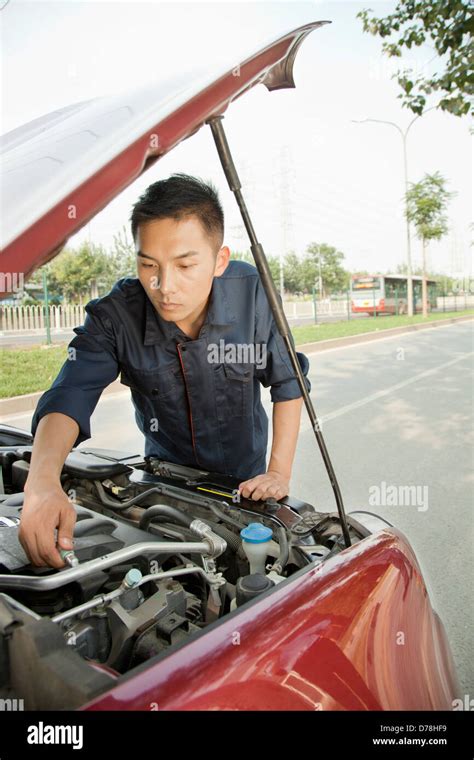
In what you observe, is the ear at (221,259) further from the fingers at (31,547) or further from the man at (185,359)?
the fingers at (31,547)

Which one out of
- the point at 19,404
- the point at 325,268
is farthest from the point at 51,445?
the point at 325,268

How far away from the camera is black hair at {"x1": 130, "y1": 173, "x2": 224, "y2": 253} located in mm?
1463

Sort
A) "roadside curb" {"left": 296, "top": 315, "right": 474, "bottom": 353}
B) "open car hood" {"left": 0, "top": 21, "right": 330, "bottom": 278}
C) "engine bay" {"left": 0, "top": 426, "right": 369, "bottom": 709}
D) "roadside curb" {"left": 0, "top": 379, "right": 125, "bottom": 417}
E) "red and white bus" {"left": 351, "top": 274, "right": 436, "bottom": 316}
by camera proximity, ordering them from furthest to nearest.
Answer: "red and white bus" {"left": 351, "top": 274, "right": 436, "bottom": 316}, "roadside curb" {"left": 296, "top": 315, "right": 474, "bottom": 353}, "roadside curb" {"left": 0, "top": 379, "right": 125, "bottom": 417}, "engine bay" {"left": 0, "top": 426, "right": 369, "bottom": 709}, "open car hood" {"left": 0, "top": 21, "right": 330, "bottom": 278}

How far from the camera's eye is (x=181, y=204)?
4.89ft

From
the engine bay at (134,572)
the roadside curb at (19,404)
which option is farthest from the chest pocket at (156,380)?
the roadside curb at (19,404)

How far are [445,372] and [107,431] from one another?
6.01 metres

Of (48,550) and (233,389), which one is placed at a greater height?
(233,389)

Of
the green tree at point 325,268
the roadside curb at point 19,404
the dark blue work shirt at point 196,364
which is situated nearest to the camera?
the dark blue work shirt at point 196,364

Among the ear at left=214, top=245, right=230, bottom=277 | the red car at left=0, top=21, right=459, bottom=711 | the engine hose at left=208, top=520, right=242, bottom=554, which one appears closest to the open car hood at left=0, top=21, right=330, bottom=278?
the red car at left=0, top=21, right=459, bottom=711

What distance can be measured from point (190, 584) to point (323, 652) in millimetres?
509

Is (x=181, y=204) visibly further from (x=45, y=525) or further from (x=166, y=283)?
(x=45, y=525)

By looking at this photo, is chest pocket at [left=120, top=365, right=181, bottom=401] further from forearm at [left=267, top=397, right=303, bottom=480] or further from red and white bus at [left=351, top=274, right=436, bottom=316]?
red and white bus at [left=351, top=274, right=436, bottom=316]

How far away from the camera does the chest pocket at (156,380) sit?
1978mm

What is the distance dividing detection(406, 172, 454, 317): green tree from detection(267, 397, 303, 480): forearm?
67.4 ft
